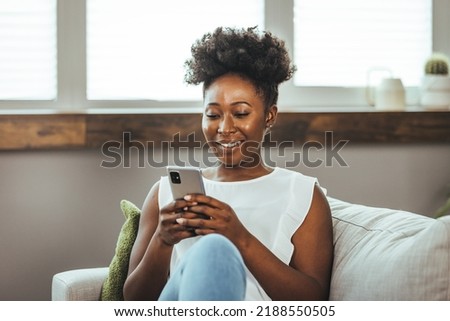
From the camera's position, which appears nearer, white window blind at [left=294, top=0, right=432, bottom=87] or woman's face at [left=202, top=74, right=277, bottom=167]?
woman's face at [left=202, top=74, right=277, bottom=167]

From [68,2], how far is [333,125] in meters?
0.95

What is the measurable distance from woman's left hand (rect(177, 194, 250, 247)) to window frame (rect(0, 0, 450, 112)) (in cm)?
116

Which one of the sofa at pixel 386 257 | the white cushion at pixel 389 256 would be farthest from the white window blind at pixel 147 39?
the white cushion at pixel 389 256

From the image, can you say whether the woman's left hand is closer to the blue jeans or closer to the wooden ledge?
the blue jeans

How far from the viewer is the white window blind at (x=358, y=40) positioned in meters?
2.82

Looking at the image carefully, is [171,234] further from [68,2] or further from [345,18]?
[345,18]

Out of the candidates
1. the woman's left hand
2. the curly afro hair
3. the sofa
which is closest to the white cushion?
the sofa

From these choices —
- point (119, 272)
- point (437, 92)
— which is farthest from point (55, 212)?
point (437, 92)

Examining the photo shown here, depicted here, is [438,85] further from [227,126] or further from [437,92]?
[227,126]

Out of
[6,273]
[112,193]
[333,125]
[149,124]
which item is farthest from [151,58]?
[6,273]

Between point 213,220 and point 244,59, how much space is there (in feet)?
1.27

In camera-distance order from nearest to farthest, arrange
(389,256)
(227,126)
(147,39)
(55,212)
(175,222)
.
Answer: (389,256) → (175,222) → (227,126) → (55,212) → (147,39)

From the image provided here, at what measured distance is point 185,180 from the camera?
5.05 feet

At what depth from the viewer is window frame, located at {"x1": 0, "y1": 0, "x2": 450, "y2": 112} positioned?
2.59 meters
